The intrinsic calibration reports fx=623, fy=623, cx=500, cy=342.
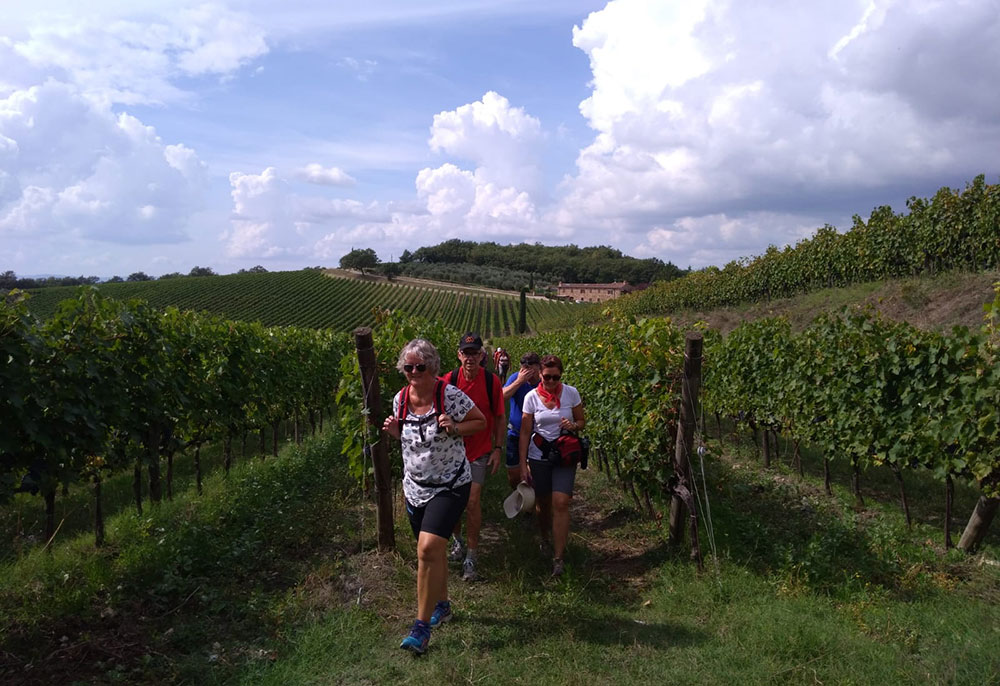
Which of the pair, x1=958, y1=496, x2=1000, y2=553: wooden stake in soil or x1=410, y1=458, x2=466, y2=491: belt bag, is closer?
x1=410, y1=458, x2=466, y2=491: belt bag

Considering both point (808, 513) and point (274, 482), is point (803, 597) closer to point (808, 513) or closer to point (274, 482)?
point (808, 513)

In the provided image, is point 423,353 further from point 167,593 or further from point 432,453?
point 167,593

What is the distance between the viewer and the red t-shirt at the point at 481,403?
4594 mm

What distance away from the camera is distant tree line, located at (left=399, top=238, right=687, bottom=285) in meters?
104

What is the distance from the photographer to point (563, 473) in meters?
4.79

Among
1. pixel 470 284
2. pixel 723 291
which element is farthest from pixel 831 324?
pixel 470 284

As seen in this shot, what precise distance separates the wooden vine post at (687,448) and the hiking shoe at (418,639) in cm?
221

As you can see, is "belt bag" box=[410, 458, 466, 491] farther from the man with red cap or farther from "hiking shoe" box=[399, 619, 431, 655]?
the man with red cap

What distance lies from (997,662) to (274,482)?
6.15m

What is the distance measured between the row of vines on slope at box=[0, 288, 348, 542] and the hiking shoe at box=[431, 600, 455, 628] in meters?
2.70

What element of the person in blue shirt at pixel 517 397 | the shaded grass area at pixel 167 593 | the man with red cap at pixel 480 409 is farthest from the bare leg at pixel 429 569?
the person in blue shirt at pixel 517 397

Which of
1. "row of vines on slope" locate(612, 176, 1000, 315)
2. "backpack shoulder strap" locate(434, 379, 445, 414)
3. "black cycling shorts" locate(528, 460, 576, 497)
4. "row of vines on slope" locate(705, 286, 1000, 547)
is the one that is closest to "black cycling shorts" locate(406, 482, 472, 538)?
"backpack shoulder strap" locate(434, 379, 445, 414)

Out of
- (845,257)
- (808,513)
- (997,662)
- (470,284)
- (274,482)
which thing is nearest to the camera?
(997,662)

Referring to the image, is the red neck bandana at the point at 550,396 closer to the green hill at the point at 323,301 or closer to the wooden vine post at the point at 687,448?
the wooden vine post at the point at 687,448
